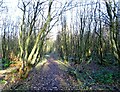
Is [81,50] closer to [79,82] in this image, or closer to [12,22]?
[79,82]

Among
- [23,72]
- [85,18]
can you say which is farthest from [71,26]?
[23,72]

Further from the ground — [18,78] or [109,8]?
[109,8]

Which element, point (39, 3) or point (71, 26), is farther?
point (71, 26)

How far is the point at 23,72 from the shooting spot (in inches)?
688

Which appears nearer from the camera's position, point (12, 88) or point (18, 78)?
point (12, 88)

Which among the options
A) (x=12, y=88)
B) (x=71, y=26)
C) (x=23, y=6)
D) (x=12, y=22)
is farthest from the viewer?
(x=12, y=22)

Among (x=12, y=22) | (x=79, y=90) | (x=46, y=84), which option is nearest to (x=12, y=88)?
(x=46, y=84)

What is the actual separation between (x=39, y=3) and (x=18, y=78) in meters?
7.12

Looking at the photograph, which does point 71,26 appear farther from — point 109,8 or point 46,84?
point 46,84

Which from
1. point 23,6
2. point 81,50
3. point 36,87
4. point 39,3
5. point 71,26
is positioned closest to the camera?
point 36,87

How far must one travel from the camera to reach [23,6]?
20156mm

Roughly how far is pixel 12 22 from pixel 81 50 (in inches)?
1007

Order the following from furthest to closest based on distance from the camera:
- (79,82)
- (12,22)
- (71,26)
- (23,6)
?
1. (12,22)
2. (71,26)
3. (23,6)
4. (79,82)

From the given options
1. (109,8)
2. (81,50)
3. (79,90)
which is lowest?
(79,90)
